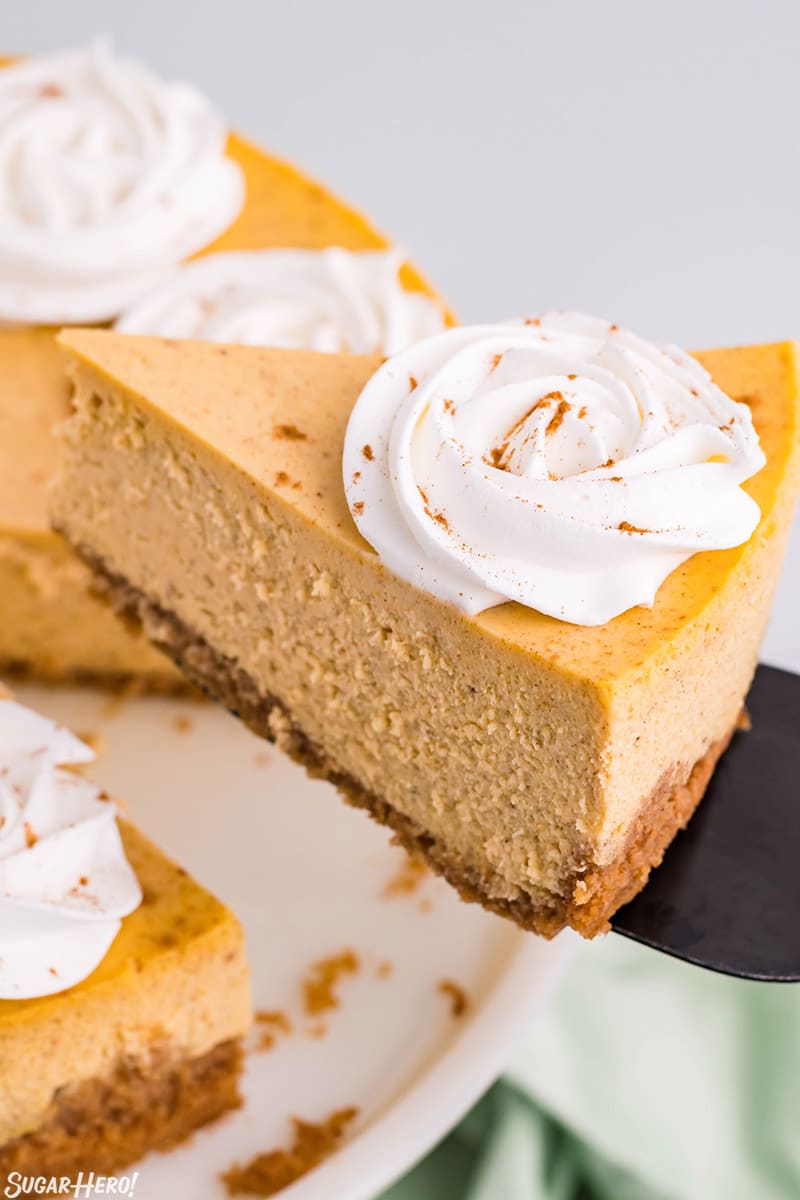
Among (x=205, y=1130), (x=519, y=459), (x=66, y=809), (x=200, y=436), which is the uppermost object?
(x=519, y=459)

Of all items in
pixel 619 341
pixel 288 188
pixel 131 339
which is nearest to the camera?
pixel 619 341

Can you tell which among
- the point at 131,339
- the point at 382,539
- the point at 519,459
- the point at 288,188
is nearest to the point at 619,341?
the point at 519,459

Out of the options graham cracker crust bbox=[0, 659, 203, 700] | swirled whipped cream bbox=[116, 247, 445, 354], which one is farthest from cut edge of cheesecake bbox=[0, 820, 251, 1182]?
swirled whipped cream bbox=[116, 247, 445, 354]

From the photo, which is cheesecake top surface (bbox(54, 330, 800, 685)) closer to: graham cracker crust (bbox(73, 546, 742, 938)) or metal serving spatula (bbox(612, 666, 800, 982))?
graham cracker crust (bbox(73, 546, 742, 938))

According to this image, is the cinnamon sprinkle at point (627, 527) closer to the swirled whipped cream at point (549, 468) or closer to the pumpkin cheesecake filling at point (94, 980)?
the swirled whipped cream at point (549, 468)

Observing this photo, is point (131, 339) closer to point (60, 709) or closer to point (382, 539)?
point (382, 539)

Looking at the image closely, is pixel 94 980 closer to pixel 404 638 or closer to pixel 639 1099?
pixel 404 638
